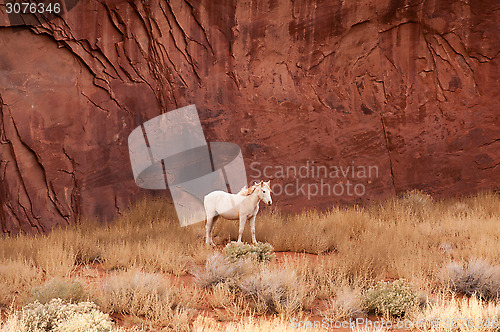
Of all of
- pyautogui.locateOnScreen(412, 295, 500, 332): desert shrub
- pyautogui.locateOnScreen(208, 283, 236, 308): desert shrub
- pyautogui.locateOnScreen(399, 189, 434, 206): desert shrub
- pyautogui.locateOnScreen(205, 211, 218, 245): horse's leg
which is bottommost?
pyautogui.locateOnScreen(412, 295, 500, 332): desert shrub

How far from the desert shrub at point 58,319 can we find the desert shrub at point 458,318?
136 inches

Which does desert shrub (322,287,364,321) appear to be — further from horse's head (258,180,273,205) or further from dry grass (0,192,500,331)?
horse's head (258,180,273,205)

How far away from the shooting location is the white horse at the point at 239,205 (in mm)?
8062

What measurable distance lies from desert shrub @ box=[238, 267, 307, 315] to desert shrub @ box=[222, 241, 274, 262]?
A: 887mm

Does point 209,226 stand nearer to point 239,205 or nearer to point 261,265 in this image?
point 239,205

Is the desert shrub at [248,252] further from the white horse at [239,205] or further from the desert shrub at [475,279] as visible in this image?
the desert shrub at [475,279]

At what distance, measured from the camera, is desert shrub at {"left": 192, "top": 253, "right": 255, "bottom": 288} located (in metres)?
6.62

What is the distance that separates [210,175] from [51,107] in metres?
3.60

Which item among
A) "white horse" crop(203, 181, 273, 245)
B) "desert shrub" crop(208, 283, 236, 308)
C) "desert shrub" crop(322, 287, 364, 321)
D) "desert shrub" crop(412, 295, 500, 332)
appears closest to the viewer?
"desert shrub" crop(412, 295, 500, 332)

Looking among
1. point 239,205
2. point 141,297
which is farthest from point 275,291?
point 239,205

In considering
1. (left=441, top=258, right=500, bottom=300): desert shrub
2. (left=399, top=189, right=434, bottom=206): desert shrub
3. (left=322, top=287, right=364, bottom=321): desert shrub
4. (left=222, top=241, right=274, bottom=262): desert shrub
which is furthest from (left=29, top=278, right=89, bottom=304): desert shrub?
(left=399, top=189, right=434, bottom=206): desert shrub

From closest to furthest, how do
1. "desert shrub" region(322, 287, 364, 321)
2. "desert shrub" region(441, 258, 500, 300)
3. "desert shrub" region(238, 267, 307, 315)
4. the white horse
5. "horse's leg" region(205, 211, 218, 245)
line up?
"desert shrub" region(322, 287, 364, 321)
"desert shrub" region(238, 267, 307, 315)
"desert shrub" region(441, 258, 500, 300)
the white horse
"horse's leg" region(205, 211, 218, 245)

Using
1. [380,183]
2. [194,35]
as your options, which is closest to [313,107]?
[380,183]

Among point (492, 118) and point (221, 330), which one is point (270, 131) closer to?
point (492, 118)
